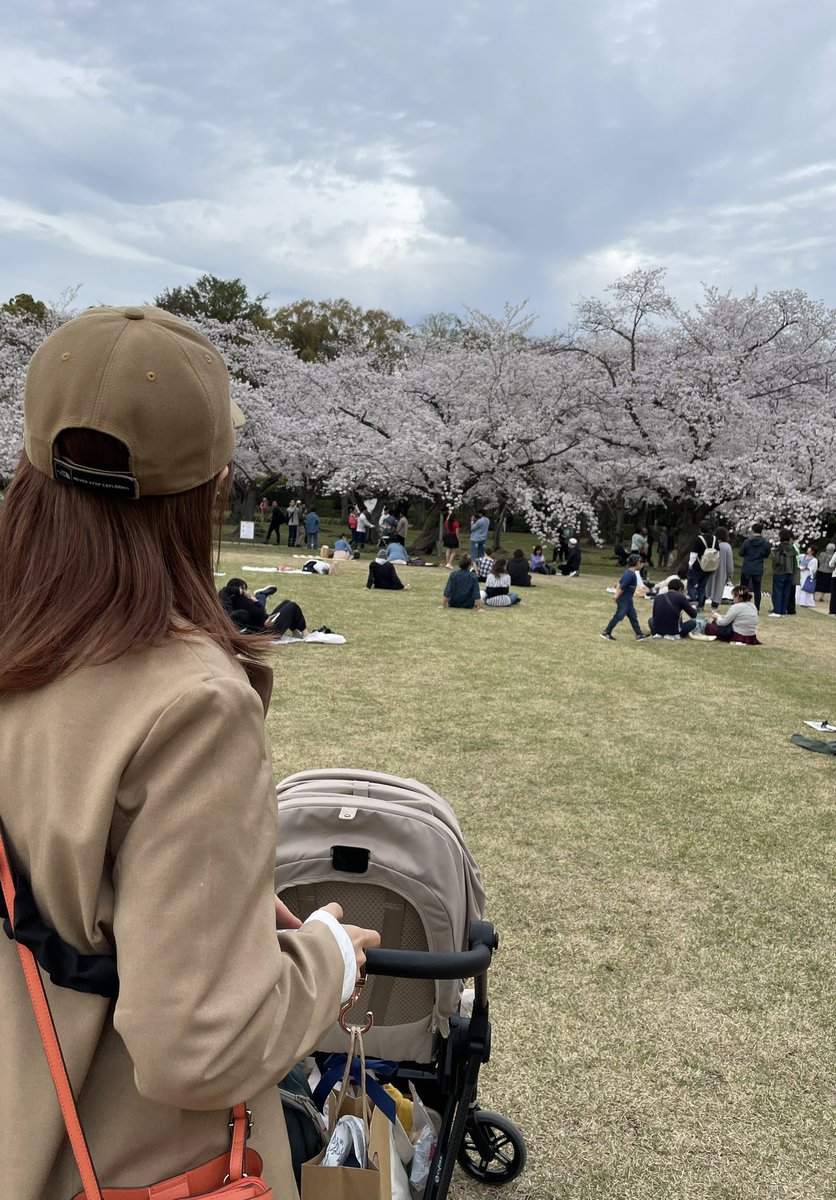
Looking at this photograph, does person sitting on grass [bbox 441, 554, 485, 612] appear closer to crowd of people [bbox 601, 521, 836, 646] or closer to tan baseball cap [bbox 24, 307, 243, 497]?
crowd of people [bbox 601, 521, 836, 646]

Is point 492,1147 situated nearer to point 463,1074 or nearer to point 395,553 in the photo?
point 463,1074

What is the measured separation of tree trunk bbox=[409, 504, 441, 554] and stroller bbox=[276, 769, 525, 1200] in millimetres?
23765

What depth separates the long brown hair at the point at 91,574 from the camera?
→ 96 centimetres

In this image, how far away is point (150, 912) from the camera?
860mm

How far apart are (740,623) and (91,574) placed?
39.9ft

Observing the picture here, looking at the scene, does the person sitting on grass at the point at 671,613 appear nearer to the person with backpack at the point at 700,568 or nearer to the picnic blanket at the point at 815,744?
the person with backpack at the point at 700,568

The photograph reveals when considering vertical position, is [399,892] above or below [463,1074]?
above

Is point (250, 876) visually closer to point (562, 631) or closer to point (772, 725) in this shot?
point (772, 725)

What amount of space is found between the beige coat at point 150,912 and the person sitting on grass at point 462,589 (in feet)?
42.3

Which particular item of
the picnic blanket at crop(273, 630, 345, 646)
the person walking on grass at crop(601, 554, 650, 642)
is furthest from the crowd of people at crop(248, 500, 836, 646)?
the picnic blanket at crop(273, 630, 345, 646)

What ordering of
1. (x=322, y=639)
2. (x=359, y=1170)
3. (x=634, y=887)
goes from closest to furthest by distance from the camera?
(x=359, y=1170), (x=634, y=887), (x=322, y=639)

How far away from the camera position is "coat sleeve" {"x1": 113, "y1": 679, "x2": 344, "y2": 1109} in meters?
0.86

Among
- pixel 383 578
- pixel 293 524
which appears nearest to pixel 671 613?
pixel 383 578

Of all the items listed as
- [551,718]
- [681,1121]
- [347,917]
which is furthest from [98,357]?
[551,718]
